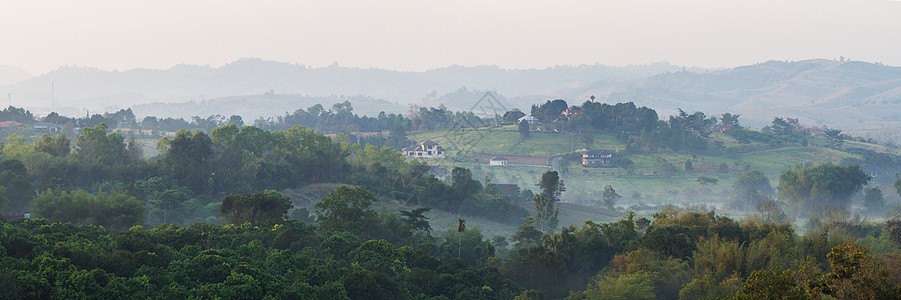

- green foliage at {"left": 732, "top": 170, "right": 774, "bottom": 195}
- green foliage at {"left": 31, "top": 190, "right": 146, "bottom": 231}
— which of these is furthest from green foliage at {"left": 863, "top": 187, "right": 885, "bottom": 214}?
green foliage at {"left": 31, "top": 190, "right": 146, "bottom": 231}

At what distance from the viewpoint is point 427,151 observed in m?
102

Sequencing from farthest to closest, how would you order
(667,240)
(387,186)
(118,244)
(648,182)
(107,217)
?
(648,182) → (387,186) → (107,217) → (667,240) → (118,244)

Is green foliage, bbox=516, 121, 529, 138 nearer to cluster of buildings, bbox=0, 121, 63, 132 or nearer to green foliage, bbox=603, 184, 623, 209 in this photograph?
green foliage, bbox=603, 184, 623, 209

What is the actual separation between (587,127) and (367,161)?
4734cm

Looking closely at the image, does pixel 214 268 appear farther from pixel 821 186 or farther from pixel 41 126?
pixel 41 126

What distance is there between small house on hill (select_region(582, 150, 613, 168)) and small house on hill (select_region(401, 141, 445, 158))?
1941cm

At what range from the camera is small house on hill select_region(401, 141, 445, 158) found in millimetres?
101625

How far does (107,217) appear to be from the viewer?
3691 centimetres

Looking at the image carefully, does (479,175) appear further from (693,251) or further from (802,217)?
(693,251)

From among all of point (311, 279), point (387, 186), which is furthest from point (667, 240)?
point (387, 186)

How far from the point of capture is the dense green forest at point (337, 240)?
2189 centimetres

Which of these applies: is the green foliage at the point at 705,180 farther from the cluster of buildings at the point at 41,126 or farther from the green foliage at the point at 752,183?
the cluster of buildings at the point at 41,126

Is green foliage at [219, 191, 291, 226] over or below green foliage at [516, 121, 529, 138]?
below

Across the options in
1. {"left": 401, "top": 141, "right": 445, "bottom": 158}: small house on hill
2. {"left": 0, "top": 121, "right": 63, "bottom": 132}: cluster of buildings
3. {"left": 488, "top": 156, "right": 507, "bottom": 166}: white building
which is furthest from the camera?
{"left": 401, "top": 141, "right": 445, "bottom": 158}: small house on hill
